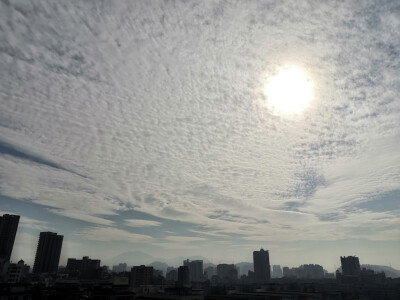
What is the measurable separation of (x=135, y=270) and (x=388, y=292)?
6313 inches

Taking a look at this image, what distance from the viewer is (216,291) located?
13750cm

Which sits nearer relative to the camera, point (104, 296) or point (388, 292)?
point (104, 296)

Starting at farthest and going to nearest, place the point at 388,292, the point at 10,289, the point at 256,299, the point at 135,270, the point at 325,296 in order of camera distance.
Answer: the point at 135,270
the point at 388,292
the point at 325,296
the point at 256,299
the point at 10,289

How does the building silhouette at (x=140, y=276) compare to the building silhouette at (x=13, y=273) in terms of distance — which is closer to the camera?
the building silhouette at (x=13, y=273)

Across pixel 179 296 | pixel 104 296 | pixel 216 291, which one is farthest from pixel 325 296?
pixel 104 296

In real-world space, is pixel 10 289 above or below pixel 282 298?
above

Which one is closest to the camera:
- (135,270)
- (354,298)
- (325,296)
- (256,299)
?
(256,299)

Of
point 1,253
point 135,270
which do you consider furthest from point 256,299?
point 1,253

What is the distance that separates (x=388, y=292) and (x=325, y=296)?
49.8m

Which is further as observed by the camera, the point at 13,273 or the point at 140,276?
the point at 140,276

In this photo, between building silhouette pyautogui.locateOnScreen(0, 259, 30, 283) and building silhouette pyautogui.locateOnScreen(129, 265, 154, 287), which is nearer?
building silhouette pyautogui.locateOnScreen(0, 259, 30, 283)

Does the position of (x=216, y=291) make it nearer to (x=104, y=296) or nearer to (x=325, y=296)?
(x=325, y=296)

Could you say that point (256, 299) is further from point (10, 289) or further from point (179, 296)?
point (10, 289)

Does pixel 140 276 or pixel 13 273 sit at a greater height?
pixel 13 273
